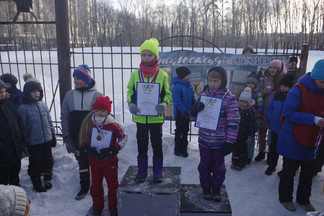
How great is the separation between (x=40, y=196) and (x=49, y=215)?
0.49 meters

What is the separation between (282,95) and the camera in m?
3.70

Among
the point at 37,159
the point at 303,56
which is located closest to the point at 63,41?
the point at 37,159

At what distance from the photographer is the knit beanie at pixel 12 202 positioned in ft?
4.09

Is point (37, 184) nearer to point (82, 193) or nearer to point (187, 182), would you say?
point (82, 193)

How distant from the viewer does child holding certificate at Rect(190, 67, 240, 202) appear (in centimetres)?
276

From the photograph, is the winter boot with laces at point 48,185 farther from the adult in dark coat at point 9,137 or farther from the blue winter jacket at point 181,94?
the blue winter jacket at point 181,94

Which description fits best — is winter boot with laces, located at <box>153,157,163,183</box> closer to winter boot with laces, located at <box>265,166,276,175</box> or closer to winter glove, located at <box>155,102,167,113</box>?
winter glove, located at <box>155,102,167,113</box>

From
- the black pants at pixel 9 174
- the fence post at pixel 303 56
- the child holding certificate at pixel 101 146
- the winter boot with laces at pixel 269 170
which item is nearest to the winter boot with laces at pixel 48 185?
the black pants at pixel 9 174

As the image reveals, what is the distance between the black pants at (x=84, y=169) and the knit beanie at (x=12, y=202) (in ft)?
7.01

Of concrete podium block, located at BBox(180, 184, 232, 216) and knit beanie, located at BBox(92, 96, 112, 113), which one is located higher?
knit beanie, located at BBox(92, 96, 112, 113)

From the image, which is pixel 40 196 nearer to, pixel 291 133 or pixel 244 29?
pixel 291 133

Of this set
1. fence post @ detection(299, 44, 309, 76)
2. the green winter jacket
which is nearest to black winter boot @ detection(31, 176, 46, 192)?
the green winter jacket

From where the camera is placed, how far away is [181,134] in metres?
4.90

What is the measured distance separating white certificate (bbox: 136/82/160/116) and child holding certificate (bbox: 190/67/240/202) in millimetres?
471
